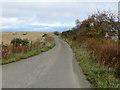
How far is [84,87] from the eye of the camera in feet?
21.9

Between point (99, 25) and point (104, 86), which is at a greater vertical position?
point (99, 25)

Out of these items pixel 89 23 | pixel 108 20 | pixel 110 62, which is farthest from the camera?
pixel 89 23

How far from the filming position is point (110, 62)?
9922 millimetres

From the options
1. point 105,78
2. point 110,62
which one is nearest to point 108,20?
point 110,62

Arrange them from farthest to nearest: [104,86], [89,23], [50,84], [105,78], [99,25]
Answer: [89,23] < [99,25] < [105,78] < [50,84] < [104,86]

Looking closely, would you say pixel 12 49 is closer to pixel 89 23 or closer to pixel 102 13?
pixel 102 13

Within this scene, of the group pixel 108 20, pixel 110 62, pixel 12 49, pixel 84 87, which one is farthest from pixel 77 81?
pixel 108 20

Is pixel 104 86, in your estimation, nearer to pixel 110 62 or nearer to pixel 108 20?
pixel 110 62

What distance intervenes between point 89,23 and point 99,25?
3.47m

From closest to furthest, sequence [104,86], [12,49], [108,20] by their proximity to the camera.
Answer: [104,86] → [12,49] → [108,20]

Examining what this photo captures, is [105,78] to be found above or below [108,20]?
below

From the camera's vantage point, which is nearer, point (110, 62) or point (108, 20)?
point (110, 62)

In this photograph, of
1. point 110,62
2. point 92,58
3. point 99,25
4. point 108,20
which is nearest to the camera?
point 110,62

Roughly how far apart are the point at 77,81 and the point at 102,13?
24.6m
